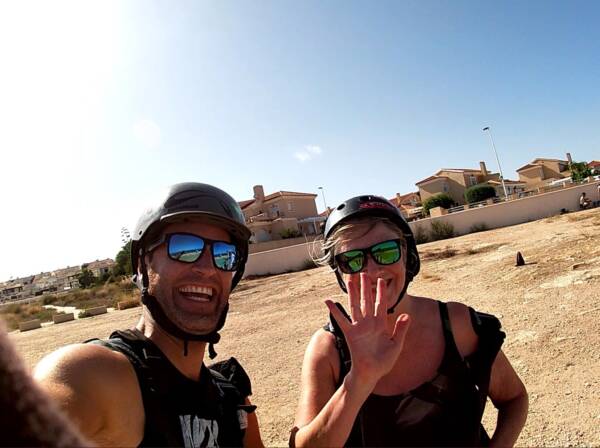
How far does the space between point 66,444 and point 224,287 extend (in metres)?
1.63

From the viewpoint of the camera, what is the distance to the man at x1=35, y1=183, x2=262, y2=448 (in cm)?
125

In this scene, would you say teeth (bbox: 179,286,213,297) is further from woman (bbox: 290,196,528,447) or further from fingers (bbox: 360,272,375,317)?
fingers (bbox: 360,272,375,317)

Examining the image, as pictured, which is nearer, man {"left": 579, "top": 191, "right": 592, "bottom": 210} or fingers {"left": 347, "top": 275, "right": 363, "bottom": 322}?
fingers {"left": 347, "top": 275, "right": 363, "bottom": 322}

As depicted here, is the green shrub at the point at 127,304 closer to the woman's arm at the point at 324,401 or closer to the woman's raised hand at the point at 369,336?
the woman's arm at the point at 324,401

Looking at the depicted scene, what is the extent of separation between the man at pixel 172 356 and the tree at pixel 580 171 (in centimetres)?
6179

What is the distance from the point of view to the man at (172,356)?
125 cm

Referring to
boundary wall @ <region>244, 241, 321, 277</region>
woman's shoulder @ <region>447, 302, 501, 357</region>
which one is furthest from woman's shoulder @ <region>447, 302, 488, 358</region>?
boundary wall @ <region>244, 241, 321, 277</region>

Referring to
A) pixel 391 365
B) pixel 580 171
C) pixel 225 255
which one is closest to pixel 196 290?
pixel 225 255

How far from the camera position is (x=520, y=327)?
613cm

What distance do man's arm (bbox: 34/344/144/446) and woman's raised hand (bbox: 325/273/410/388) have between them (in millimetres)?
848

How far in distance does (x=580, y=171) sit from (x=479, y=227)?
4051 cm

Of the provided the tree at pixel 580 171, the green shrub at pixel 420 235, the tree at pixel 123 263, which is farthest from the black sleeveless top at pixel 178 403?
the tree at pixel 580 171

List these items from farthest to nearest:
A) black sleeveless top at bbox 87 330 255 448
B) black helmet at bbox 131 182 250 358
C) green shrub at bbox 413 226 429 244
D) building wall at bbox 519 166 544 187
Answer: building wall at bbox 519 166 544 187
green shrub at bbox 413 226 429 244
black helmet at bbox 131 182 250 358
black sleeveless top at bbox 87 330 255 448

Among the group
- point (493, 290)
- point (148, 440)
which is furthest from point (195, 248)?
point (493, 290)
